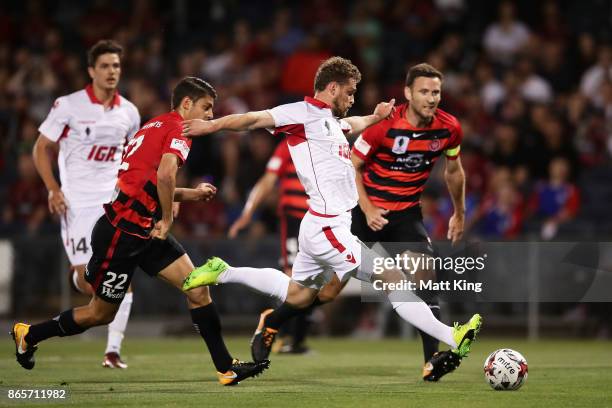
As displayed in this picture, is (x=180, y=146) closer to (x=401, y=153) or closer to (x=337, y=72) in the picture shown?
(x=337, y=72)

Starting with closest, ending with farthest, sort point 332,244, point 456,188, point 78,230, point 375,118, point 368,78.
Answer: point 332,244 → point 375,118 → point 456,188 → point 78,230 → point 368,78

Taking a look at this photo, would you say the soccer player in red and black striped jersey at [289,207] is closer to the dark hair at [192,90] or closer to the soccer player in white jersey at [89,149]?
the soccer player in white jersey at [89,149]

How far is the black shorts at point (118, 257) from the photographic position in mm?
9008

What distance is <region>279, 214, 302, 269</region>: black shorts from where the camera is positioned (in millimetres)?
12766

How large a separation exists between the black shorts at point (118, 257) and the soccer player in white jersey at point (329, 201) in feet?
1.28

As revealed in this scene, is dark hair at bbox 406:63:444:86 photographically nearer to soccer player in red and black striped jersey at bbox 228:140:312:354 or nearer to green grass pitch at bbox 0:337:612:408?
green grass pitch at bbox 0:337:612:408

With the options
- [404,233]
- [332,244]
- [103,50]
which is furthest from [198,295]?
[103,50]

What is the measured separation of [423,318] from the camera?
9117 millimetres

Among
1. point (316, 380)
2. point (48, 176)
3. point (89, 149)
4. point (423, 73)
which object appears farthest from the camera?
point (89, 149)

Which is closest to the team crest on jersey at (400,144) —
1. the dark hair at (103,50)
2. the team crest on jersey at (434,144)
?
the team crest on jersey at (434,144)

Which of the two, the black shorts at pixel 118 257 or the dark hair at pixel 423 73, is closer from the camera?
the black shorts at pixel 118 257

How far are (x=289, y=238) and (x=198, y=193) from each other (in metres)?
4.06

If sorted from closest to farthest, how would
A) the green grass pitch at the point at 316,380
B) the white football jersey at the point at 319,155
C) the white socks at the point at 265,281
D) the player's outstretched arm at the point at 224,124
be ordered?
the green grass pitch at the point at 316,380 → the player's outstretched arm at the point at 224,124 → the white football jersey at the point at 319,155 → the white socks at the point at 265,281

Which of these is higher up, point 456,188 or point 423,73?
point 423,73
